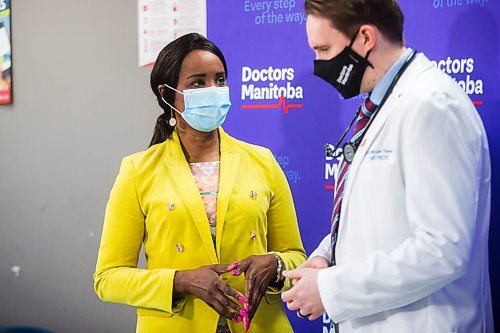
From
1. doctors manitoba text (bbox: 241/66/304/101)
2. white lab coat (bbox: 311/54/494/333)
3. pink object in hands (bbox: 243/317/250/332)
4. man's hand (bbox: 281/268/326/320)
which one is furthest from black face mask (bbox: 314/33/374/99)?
doctors manitoba text (bbox: 241/66/304/101)

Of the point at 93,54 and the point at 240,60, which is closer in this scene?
the point at 240,60

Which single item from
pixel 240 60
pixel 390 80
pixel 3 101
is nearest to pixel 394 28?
pixel 390 80

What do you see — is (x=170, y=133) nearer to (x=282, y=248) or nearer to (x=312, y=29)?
(x=282, y=248)

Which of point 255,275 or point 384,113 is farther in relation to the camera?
point 255,275

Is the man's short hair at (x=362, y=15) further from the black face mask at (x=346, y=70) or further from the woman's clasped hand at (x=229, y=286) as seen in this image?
the woman's clasped hand at (x=229, y=286)

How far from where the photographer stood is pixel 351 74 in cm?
154

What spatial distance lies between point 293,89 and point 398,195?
1.13 metres

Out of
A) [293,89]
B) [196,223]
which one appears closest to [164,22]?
[293,89]

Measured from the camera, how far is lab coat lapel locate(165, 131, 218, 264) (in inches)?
75.0

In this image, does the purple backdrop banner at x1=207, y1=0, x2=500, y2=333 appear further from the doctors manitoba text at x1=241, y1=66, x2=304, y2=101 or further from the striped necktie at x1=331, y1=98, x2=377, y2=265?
the striped necktie at x1=331, y1=98, x2=377, y2=265

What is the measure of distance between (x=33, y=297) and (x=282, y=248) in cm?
196

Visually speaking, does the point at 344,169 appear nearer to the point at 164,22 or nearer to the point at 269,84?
the point at 269,84

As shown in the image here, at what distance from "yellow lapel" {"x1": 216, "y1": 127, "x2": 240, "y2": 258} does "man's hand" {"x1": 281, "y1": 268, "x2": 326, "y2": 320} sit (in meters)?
0.47

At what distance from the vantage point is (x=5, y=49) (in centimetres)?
334
